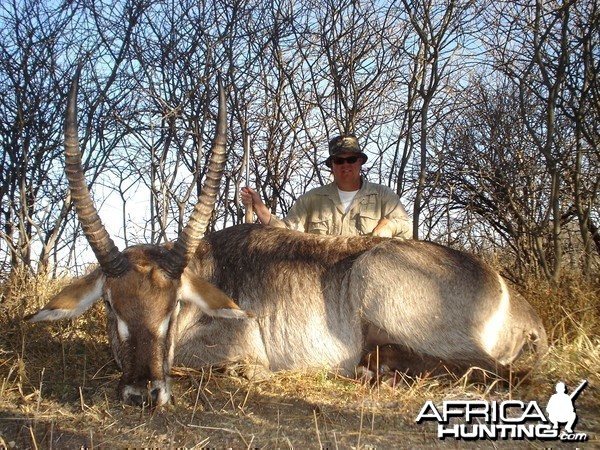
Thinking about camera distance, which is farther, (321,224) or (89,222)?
(321,224)

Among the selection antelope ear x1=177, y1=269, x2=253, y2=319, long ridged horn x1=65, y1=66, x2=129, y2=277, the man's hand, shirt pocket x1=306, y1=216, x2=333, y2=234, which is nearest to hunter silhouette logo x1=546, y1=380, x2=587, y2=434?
antelope ear x1=177, y1=269, x2=253, y2=319

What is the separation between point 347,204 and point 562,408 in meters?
4.04

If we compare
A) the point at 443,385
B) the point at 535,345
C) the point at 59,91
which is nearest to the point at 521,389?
the point at 443,385

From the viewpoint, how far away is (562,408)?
3.56 metres

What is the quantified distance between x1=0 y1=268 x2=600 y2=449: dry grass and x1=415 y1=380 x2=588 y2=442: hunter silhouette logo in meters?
0.08

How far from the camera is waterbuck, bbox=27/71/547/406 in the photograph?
414 centimetres

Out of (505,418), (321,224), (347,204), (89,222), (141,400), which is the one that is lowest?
(505,418)

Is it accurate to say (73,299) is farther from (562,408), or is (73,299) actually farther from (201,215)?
(562,408)

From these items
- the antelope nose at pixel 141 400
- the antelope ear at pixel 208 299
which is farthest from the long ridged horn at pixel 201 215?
the antelope nose at pixel 141 400

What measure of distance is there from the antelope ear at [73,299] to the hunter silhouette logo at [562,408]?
321 centimetres

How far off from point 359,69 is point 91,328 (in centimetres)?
598

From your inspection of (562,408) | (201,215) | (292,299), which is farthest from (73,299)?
(562,408)

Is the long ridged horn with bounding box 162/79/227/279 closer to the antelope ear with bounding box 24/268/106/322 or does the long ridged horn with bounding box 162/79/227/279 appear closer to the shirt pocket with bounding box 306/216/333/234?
the antelope ear with bounding box 24/268/106/322

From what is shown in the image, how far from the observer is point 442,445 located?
3.13 meters
